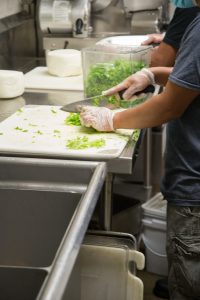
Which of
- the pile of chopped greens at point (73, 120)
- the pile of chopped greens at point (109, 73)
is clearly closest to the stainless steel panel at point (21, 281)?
the pile of chopped greens at point (73, 120)

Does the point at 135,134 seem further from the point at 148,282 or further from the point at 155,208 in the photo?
the point at 148,282

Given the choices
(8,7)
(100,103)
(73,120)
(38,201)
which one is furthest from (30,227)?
(8,7)

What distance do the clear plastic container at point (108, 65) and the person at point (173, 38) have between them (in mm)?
182

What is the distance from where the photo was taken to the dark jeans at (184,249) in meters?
1.28

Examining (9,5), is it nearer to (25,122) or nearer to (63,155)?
(25,122)

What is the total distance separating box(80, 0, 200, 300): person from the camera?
1186 millimetres

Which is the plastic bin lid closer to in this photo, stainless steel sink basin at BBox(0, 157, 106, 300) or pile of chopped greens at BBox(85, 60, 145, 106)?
pile of chopped greens at BBox(85, 60, 145, 106)

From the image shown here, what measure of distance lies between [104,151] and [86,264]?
0.30m

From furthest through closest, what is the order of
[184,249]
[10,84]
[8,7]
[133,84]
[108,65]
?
[8,7] < [10,84] < [108,65] < [133,84] < [184,249]

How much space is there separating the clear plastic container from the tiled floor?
0.92 metres

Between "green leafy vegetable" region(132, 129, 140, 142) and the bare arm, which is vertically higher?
the bare arm

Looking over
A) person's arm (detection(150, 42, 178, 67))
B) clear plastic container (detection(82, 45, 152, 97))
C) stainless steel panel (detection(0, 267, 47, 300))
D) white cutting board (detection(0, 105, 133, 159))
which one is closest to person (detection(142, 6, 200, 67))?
person's arm (detection(150, 42, 178, 67))

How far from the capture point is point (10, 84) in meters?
1.67

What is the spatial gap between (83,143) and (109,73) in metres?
0.38
